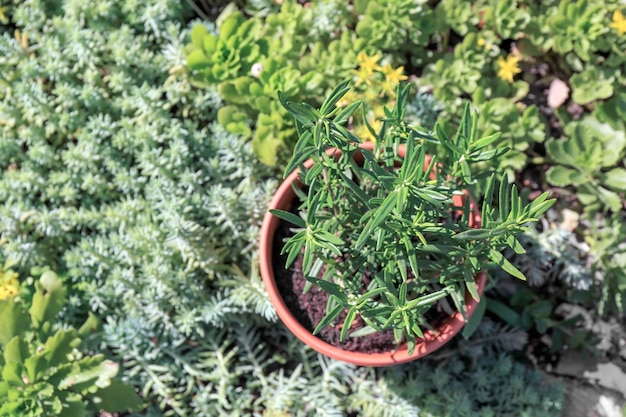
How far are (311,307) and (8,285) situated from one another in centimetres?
107

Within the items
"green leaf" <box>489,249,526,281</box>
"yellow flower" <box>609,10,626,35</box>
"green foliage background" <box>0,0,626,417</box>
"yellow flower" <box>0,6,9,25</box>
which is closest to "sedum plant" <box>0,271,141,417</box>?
"green foliage background" <box>0,0,626,417</box>

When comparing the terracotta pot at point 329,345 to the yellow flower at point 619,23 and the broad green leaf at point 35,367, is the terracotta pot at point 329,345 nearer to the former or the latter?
the broad green leaf at point 35,367

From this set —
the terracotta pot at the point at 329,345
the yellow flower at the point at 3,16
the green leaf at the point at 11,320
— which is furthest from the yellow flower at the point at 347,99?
the yellow flower at the point at 3,16

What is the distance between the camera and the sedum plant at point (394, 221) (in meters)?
1.54

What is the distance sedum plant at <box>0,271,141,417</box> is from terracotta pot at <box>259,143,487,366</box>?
0.61m

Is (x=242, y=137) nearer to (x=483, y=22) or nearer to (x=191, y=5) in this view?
(x=191, y=5)

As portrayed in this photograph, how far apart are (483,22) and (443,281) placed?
1326 mm

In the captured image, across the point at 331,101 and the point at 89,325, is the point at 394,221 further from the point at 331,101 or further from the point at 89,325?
the point at 89,325

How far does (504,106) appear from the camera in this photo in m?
2.40

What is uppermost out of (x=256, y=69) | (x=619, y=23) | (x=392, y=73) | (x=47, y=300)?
(x=256, y=69)

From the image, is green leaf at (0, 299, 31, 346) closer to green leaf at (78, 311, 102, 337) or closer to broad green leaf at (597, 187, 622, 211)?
green leaf at (78, 311, 102, 337)

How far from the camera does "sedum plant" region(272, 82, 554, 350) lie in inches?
60.7

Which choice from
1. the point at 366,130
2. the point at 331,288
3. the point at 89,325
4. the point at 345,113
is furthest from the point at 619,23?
the point at 89,325

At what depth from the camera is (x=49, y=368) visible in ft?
6.96
